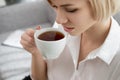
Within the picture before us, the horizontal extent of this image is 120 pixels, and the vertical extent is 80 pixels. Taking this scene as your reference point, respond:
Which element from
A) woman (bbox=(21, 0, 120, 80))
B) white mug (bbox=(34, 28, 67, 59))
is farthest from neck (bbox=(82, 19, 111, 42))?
white mug (bbox=(34, 28, 67, 59))

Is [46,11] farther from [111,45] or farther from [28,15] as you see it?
[111,45]

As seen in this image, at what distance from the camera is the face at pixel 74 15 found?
2.28ft

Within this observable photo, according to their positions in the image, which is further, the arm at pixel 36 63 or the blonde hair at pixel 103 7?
the arm at pixel 36 63

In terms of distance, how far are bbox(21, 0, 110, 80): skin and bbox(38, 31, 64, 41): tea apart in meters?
0.03

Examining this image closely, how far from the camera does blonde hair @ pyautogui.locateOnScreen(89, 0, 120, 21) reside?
68cm

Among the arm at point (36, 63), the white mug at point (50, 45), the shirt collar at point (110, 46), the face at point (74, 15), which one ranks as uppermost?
the face at point (74, 15)

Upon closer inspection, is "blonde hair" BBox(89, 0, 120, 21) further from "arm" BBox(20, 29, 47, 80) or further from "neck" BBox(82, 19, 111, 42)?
"arm" BBox(20, 29, 47, 80)

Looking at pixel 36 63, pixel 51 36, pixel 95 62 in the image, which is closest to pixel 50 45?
pixel 51 36

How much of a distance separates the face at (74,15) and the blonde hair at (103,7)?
0.07ft

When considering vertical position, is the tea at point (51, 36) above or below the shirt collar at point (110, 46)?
above

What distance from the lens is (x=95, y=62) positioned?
0.80 meters

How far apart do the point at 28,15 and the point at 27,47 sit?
998mm

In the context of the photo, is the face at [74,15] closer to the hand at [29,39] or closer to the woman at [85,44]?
the woman at [85,44]

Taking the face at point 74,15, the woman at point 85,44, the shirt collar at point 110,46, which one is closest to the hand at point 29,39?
the woman at point 85,44
